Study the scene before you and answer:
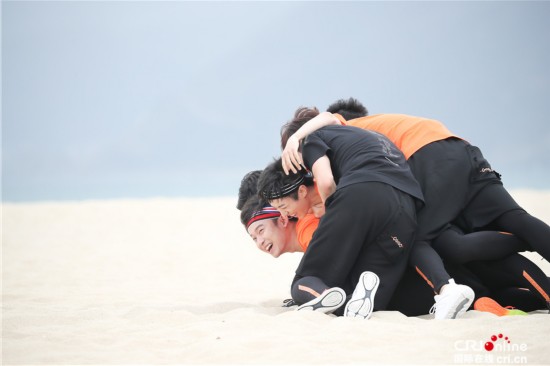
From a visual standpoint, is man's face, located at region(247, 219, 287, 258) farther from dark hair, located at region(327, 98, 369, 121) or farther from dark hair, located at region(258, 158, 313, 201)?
dark hair, located at region(327, 98, 369, 121)

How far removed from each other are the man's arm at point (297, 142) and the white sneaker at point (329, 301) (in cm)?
69

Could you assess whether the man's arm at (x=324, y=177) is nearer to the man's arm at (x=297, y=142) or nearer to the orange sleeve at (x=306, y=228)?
the man's arm at (x=297, y=142)

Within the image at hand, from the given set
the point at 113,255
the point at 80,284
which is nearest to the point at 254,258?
the point at 113,255

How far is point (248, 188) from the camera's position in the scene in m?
4.14

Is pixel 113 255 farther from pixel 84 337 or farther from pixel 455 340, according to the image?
pixel 455 340

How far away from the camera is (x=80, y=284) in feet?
17.3

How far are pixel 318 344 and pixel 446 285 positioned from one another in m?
0.82

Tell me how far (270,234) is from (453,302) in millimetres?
1274

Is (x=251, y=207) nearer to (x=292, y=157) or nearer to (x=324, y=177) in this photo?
(x=292, y=157)

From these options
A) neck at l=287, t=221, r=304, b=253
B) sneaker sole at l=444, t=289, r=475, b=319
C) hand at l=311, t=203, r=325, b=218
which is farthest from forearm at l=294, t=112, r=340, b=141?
sneaker sole at l=444, t=289, r=475, b=319

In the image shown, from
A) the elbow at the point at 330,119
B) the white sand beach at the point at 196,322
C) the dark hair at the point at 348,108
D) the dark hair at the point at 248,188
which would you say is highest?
the dark hair at the point at 348,108

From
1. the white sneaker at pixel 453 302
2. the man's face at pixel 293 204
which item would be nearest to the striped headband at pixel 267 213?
the man's face at pixel 293 204

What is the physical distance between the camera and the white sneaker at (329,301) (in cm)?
310

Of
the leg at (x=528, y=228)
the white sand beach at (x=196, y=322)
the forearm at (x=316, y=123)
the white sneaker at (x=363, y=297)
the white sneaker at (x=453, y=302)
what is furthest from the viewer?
the forearm at (x=316, y=123)
